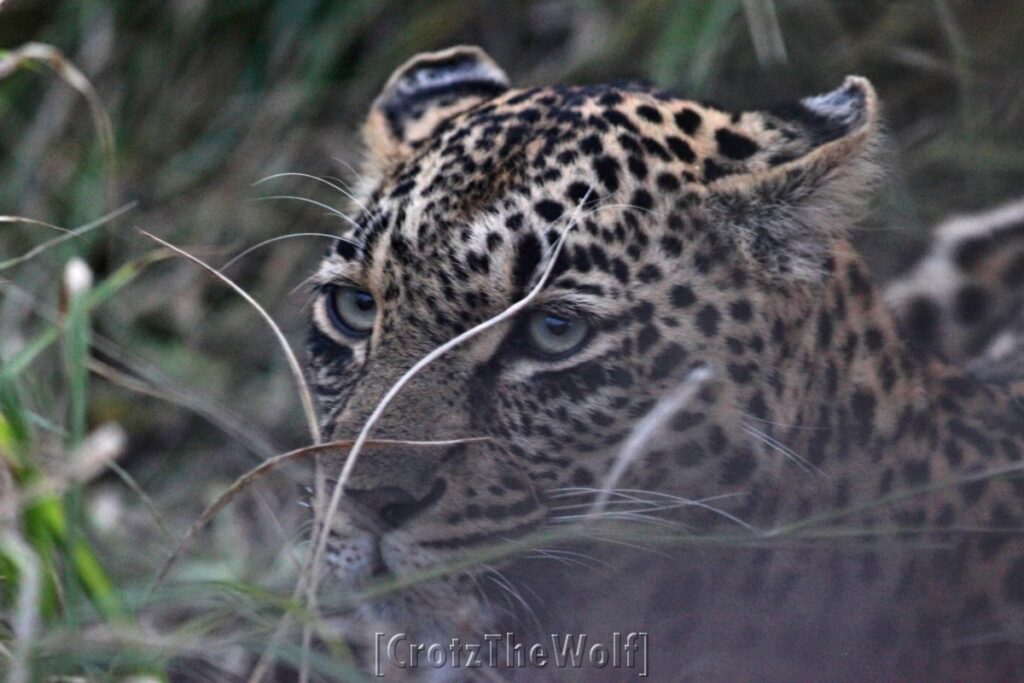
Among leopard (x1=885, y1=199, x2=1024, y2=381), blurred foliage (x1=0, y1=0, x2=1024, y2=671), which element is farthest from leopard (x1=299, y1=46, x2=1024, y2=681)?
blurred foliage (x1=0, y1=0, x2=1024, y2=671)

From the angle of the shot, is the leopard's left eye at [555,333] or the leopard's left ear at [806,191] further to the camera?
the leopard's left ear at [806,191]

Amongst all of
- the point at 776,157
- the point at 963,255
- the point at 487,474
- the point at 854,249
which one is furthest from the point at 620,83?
the point at 963,255

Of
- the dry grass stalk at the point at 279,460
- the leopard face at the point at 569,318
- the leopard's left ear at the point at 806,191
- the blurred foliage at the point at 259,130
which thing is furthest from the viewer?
the blurred foliage at the point at 259,130

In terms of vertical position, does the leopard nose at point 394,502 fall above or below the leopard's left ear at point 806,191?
below

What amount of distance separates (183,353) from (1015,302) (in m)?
3.66

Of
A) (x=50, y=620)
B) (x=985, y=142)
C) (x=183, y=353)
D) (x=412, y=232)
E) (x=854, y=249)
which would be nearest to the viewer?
(x=50, y=620)

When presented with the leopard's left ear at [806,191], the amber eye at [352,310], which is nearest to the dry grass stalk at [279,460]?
the amber eye at [352,310]

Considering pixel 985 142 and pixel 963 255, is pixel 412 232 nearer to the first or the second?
pixel 963 255

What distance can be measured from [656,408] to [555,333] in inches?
13.5

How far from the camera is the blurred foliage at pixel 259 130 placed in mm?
5492

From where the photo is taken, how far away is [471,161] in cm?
321

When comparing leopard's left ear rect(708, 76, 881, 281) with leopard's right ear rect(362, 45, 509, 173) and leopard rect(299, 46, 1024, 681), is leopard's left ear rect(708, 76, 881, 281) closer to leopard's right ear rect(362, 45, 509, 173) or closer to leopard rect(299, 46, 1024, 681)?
leopard rect(299, 46, 1024, 681)

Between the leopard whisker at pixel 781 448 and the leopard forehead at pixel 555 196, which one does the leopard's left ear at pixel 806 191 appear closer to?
the leopard forehead at pixel 555 196

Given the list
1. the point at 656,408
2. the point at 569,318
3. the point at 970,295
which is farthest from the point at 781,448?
the point at 970,295
